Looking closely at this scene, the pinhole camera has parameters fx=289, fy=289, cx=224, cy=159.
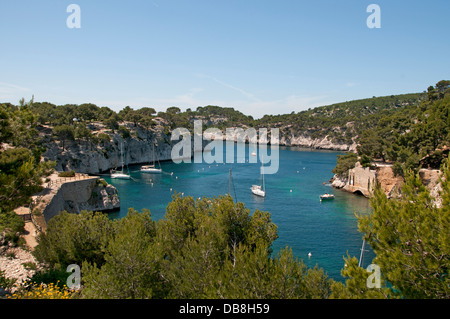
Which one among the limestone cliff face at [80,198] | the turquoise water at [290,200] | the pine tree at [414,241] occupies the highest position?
the pine tree at [414,241]

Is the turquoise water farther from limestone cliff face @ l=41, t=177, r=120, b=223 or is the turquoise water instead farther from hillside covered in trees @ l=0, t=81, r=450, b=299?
hillside covered in trees @ l=0, t=81, r=450, b=299

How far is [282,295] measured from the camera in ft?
36.6

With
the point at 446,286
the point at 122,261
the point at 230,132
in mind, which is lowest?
the point at 122,261

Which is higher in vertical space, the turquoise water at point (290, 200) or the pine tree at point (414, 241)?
the pine tree at point (414, 241)

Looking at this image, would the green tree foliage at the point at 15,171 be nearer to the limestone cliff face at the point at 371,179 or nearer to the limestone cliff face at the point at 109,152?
the limestone cliff face at the point at 371,179

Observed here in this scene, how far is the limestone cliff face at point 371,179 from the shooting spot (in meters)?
39.7

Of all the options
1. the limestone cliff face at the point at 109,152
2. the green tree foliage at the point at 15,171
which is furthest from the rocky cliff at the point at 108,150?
the green tree foliage at the point at 15,171

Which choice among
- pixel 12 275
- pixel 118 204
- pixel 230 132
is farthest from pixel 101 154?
pixel 230 132

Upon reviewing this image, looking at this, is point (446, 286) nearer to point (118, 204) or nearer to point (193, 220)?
point (193, 220)

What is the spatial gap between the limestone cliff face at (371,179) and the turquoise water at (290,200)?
2.07 metres

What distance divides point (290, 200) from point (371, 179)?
14223 millimetres

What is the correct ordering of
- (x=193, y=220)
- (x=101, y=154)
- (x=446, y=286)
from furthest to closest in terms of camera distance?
(x=101, y=154) → (x=193, y=220) → (x=446, y=286)

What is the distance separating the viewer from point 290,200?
156 ft
